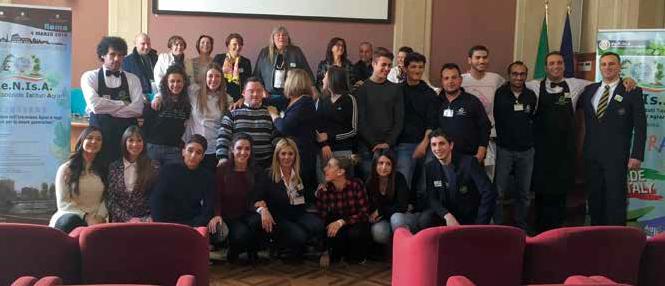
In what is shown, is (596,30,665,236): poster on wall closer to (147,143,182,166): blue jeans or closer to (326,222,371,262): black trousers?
(326,222,371,262): black trousers

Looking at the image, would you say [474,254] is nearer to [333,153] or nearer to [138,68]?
[333,153]

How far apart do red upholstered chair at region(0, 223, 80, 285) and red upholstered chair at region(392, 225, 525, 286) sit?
4.19 feet

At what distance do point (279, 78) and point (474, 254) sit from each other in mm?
3192

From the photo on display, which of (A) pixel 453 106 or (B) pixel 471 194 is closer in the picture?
(B) pixel 471 194

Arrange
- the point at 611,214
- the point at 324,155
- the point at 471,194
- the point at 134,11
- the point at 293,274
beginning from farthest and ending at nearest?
the point at 134,11 < the point at 611,214 < the point at 324,155 < the point at 471,194 < the point at 293,274

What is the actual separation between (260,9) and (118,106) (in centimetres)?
261

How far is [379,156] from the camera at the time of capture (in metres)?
4.04

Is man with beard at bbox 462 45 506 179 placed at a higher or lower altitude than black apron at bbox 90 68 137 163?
higher

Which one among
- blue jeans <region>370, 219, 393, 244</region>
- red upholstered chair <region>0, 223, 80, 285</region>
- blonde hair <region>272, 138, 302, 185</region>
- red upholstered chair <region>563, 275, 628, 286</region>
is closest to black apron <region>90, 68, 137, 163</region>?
blonde hair <region>272, 138, 302, 185</region>

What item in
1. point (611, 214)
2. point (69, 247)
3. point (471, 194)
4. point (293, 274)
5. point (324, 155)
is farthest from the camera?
point (611, 214)

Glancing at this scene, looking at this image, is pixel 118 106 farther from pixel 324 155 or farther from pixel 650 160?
pixel 650 160

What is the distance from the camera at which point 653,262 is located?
2.23 m

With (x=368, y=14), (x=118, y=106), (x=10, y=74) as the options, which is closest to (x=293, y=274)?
(x=118, y=106)

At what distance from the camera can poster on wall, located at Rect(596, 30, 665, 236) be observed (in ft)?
15.3
